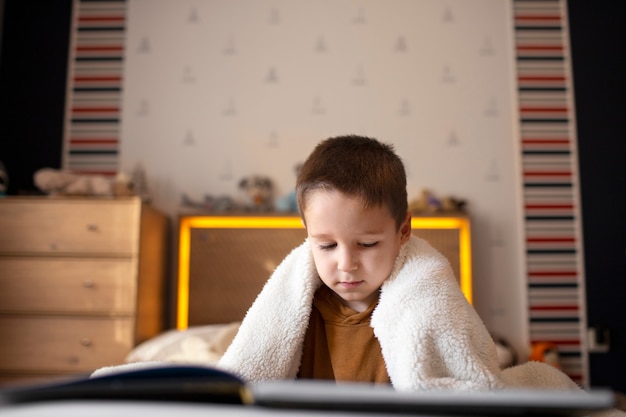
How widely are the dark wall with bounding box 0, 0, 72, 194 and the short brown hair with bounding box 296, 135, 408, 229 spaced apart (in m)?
2.73

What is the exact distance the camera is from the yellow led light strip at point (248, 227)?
3062 mm

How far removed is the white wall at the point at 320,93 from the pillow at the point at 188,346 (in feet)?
3.10

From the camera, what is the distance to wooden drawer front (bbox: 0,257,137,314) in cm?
262

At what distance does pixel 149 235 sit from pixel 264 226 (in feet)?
2.01

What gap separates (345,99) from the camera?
3379 mm

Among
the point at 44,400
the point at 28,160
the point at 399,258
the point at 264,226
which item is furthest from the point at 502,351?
the point at 28,160

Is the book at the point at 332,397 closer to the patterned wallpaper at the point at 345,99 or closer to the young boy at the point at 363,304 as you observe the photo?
the young boy at the point at 363,304

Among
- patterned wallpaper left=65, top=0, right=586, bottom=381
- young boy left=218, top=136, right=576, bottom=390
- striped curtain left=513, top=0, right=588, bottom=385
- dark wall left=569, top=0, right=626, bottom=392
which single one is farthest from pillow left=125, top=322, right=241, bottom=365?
dark wall left=569, top=0, right=626, bottom=392

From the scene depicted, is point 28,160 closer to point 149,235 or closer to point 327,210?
point 149,235

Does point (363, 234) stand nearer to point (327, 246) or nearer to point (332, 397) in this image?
point (327, 246)

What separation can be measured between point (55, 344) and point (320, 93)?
6.48 ft

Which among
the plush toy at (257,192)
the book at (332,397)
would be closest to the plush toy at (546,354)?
the plush toy at (257,192)

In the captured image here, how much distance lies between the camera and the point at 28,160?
10.9 ft

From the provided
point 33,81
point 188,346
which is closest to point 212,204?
point 188,346
